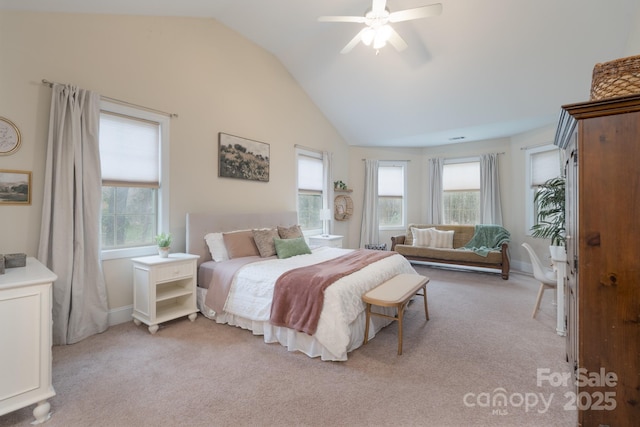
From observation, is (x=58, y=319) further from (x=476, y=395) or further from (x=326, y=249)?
(x=476, y=395)

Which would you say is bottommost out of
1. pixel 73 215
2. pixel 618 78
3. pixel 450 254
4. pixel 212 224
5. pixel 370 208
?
pixel 450 254

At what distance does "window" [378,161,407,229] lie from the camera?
23.3ft

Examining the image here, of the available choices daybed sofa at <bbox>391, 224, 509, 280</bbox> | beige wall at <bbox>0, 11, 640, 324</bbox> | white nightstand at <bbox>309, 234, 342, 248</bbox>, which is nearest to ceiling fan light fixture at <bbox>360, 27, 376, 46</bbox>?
beige wall at <bbox>0, 11, 640, 324</bbox>

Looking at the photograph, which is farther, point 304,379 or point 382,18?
point 382,18

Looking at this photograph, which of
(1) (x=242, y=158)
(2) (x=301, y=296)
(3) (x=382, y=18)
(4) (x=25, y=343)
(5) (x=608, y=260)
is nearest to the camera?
(5) (x=608, y=260)

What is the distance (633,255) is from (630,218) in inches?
6.3

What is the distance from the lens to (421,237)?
20.2 feet

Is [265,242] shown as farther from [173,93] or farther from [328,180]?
[328,180]

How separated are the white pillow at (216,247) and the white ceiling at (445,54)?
254 centimetres

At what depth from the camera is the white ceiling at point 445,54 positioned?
3301 millimetres

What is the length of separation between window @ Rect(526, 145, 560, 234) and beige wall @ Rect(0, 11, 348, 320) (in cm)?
416

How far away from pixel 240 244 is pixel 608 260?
131 inches

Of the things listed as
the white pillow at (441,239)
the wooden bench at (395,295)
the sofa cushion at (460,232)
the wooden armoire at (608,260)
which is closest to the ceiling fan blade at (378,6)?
the wooden armoire at (608,260)

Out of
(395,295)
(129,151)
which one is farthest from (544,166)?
(129,151)
